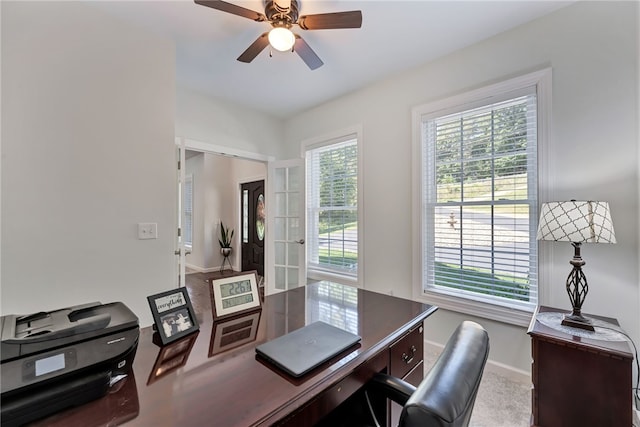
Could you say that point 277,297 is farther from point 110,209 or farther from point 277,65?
point 277,65

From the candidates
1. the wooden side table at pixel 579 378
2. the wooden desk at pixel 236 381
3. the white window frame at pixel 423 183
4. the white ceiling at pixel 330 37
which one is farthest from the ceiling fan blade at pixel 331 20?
the wooden side table at pixel 579 378

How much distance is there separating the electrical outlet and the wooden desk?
1302mm

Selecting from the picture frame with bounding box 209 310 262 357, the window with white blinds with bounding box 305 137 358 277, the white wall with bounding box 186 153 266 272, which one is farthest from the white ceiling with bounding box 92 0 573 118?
the white wall with bounding box 186 153 266 272

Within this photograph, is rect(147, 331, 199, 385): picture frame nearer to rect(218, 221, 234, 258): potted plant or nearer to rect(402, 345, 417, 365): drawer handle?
rect(402, 345, 417, 365): drawer handle

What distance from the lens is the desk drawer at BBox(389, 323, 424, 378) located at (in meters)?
1.18

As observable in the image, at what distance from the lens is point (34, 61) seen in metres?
Result: 1.81

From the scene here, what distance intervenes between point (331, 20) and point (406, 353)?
195cm

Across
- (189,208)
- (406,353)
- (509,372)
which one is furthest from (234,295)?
(189,208)

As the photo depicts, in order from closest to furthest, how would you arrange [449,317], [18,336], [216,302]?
1. [18,336]
2. [216,302]
3. [449,317]

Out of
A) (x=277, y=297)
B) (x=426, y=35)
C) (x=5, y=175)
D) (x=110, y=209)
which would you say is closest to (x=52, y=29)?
(x=5, y=175)

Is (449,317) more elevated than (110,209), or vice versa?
(110,209)

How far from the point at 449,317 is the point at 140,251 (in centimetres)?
270

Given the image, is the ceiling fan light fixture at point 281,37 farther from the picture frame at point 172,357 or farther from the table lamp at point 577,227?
the table lamp at point 577,227

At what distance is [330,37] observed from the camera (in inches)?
90.3
